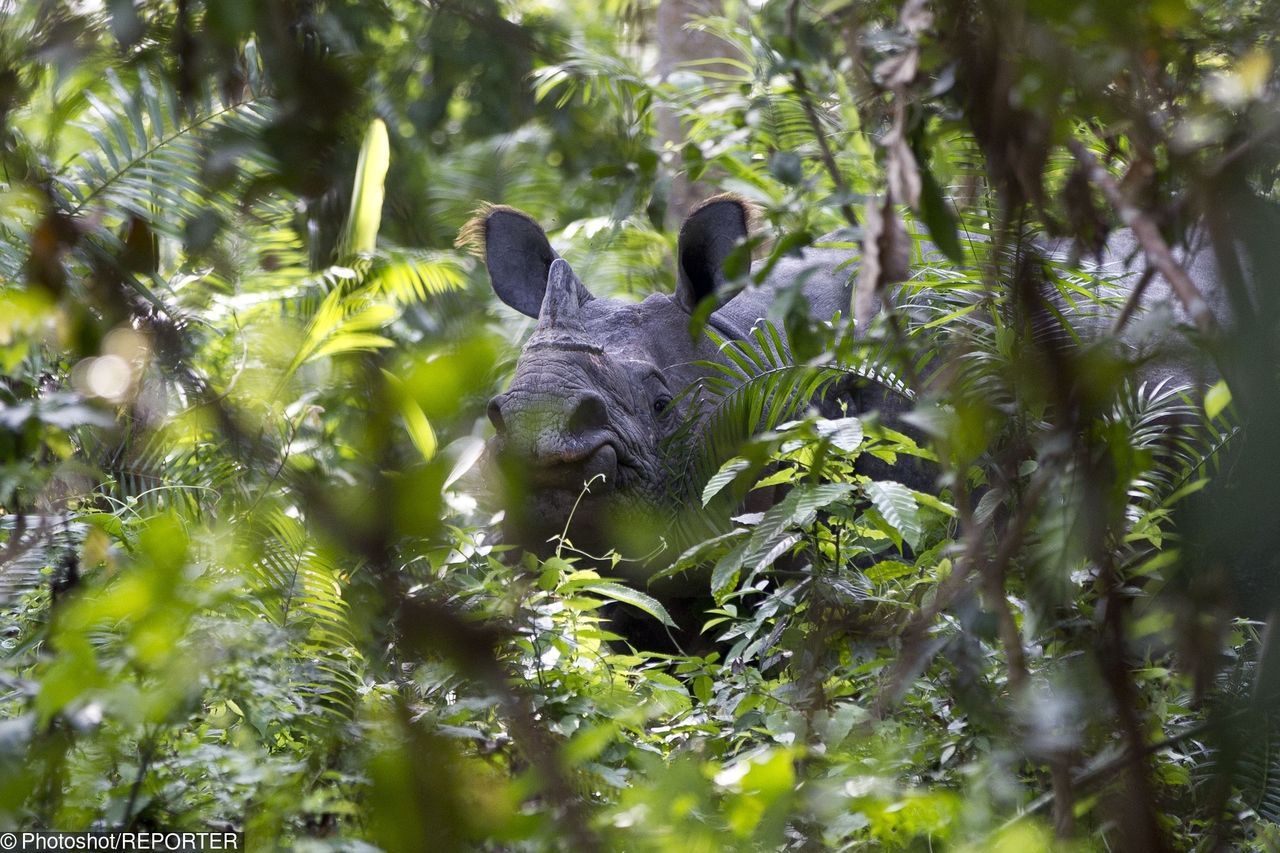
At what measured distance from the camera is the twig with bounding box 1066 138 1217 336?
165cm

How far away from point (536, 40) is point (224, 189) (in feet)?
1.68

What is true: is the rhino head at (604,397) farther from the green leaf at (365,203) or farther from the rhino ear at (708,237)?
the green leaf at (365,203)

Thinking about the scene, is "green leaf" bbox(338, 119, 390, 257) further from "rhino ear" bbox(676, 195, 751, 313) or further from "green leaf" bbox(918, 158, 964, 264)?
"rhino ear" bbox(676, 195, 751, 313)

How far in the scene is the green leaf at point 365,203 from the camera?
1.56 m

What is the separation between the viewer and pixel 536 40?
5.88 ft

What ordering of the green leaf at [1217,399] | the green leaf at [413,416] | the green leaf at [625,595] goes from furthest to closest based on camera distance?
the green leaf at [625,595]
the green leaf at [1217,399]
the green leaf at [413,416]

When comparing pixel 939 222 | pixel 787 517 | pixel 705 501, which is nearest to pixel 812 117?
pixel 939 222

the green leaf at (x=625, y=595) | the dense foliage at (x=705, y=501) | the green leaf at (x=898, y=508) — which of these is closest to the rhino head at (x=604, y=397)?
the green leaf at (x=625, y=595)

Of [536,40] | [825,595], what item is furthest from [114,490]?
[536,40]

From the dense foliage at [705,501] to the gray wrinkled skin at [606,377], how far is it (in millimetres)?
807

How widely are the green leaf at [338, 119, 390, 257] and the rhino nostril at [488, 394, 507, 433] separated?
267 cm

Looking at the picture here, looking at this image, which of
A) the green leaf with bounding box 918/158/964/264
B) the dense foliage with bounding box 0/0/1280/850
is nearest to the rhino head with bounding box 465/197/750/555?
the dense foliage with bounding box 0/0/1280/850

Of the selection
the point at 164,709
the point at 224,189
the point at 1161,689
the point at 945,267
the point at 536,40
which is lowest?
the point at 1161,689

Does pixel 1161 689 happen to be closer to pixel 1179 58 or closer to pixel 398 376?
pixel 1179 58
